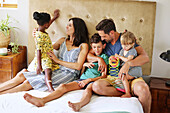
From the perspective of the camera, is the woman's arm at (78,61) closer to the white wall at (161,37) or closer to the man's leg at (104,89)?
the man's leg at (104,89)

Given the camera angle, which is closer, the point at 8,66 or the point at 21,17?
the point at 8,66

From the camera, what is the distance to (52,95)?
2.08 metres

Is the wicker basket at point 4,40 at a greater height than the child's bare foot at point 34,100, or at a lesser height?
greater

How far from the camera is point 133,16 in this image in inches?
107

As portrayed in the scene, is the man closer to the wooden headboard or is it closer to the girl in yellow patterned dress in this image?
the wooden headboard

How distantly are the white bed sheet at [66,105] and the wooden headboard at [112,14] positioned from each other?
0.93 m

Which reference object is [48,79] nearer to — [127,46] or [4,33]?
[127,46]

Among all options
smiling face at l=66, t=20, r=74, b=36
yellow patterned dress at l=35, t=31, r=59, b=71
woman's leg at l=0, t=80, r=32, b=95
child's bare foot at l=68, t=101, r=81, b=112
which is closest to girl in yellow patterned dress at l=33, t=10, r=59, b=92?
yellow patterned dress at l=35, t=31, r=59, b=71

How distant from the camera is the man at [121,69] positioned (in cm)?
212

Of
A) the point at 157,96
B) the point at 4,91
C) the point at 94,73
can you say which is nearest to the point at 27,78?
the point at 4,91

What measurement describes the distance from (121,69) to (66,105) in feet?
2.23

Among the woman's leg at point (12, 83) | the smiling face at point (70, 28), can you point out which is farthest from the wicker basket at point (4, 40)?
the smiling face at point (70, 28)

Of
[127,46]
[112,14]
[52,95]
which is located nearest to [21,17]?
[112,14]

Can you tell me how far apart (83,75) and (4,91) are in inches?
33.3
